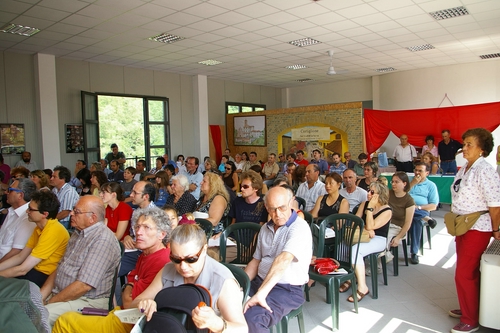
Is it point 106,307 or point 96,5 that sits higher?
point 96,5

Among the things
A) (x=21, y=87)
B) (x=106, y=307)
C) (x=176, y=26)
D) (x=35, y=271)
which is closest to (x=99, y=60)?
(x=21, y=87)

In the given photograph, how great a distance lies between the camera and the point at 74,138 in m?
9.02

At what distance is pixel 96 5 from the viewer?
5551 millimetres

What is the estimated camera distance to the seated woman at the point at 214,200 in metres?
3.88

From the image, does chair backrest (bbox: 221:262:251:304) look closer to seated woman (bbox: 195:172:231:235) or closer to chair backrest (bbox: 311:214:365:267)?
chair backrest (bbox: 311:214:365:267)

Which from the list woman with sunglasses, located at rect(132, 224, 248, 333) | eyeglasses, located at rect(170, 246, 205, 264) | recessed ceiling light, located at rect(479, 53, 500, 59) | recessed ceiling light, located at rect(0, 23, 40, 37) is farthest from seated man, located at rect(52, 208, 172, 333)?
recessed ceiling light, located at rect(479, 53, 500, 59)

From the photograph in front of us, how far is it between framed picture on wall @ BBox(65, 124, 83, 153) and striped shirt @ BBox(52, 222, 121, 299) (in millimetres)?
7179

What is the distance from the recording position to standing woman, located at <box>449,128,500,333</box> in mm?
2680

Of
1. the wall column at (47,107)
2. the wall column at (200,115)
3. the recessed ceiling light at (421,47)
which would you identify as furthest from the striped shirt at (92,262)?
the wall column at (200,115)

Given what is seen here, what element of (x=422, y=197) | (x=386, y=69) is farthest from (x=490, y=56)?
(x=422, y=197)

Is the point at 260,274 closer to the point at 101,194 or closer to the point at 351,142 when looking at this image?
the point at 101,194

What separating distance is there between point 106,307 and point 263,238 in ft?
3.62

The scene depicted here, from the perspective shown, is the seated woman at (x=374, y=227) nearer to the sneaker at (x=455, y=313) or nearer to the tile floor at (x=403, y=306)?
the tile floor at (x=403, y=306)

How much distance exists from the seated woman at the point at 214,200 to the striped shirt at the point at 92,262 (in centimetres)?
146
